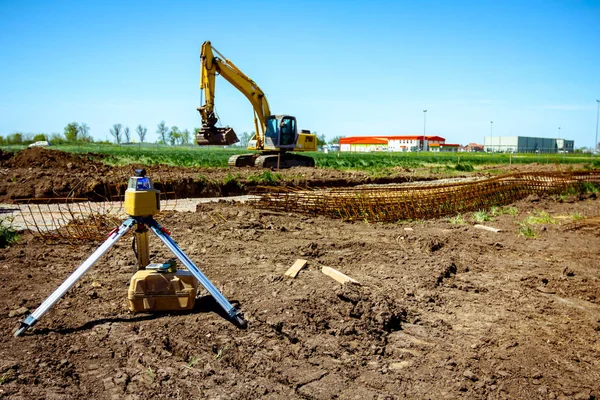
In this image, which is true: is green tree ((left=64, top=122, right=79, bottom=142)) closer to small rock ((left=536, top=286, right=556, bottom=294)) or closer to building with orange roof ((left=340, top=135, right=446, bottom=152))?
building with orange roof ((left=340, top=135, right=446, bottom=152))

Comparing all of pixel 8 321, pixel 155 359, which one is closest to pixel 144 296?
pixel 155 359

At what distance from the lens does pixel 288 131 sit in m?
20.7

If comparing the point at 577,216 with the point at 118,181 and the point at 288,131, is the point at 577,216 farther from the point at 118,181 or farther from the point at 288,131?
the point at 288,131

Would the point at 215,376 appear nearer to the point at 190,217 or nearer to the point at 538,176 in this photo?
the point at 190,217

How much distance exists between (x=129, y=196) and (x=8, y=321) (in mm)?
1343

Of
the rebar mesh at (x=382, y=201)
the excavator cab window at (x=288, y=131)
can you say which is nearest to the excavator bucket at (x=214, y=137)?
the excavator cab window at (x=288, y=131)

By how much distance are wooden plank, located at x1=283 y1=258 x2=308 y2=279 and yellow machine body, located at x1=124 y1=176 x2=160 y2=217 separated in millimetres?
1687

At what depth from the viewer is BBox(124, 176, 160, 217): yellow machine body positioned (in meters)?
3.75

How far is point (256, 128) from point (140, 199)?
57.4 feet

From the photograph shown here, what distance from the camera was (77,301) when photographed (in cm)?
431

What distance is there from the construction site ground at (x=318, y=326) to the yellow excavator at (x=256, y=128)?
10747 millimetres

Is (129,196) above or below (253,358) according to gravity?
above

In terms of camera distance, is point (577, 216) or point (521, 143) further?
A: point (521, 143)

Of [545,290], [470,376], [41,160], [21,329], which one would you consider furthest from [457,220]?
[41,160]
